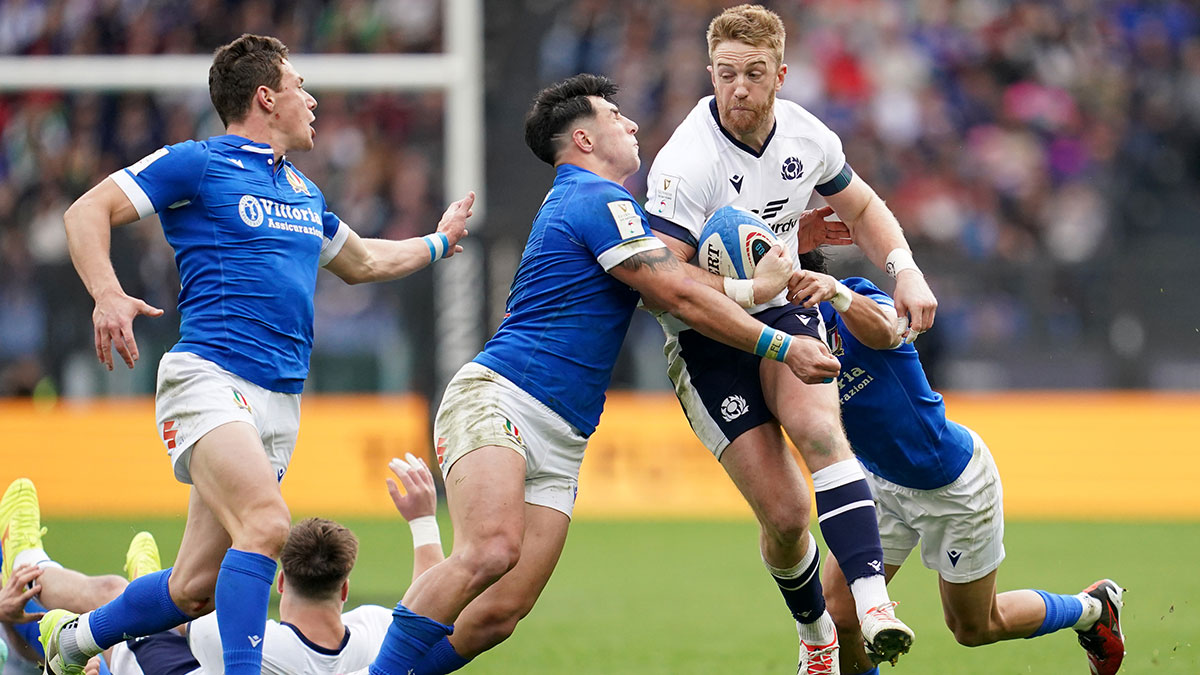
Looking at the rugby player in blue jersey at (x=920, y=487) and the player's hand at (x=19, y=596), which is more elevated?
the rugby player in blue jersey at (x=920, y=487)

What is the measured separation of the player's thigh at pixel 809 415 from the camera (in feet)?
18.6

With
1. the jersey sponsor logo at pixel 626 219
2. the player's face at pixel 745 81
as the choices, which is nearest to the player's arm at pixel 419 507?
the jersey sponsor logo at pixel 626 219

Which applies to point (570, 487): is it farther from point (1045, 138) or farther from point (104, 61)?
point (1045, 138)

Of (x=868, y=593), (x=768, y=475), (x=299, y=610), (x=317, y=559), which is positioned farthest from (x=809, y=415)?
(x=299, y=610)

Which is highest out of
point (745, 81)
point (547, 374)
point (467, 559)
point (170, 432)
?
point (745, 81)

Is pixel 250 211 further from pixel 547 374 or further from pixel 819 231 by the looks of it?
pixel 819 231

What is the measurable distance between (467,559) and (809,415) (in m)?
1.42

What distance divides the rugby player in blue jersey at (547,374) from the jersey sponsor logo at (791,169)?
542 mm

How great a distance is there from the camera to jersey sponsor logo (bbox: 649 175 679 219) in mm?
5863

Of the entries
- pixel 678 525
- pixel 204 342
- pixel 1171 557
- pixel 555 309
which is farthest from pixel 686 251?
pixel 678 525

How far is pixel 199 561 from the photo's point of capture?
18.6 ft

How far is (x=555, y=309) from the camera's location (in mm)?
5727

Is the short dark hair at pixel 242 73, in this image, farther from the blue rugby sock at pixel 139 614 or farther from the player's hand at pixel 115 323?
the blue rugby sock at pixel 139 614

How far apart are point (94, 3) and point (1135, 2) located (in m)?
13.3
